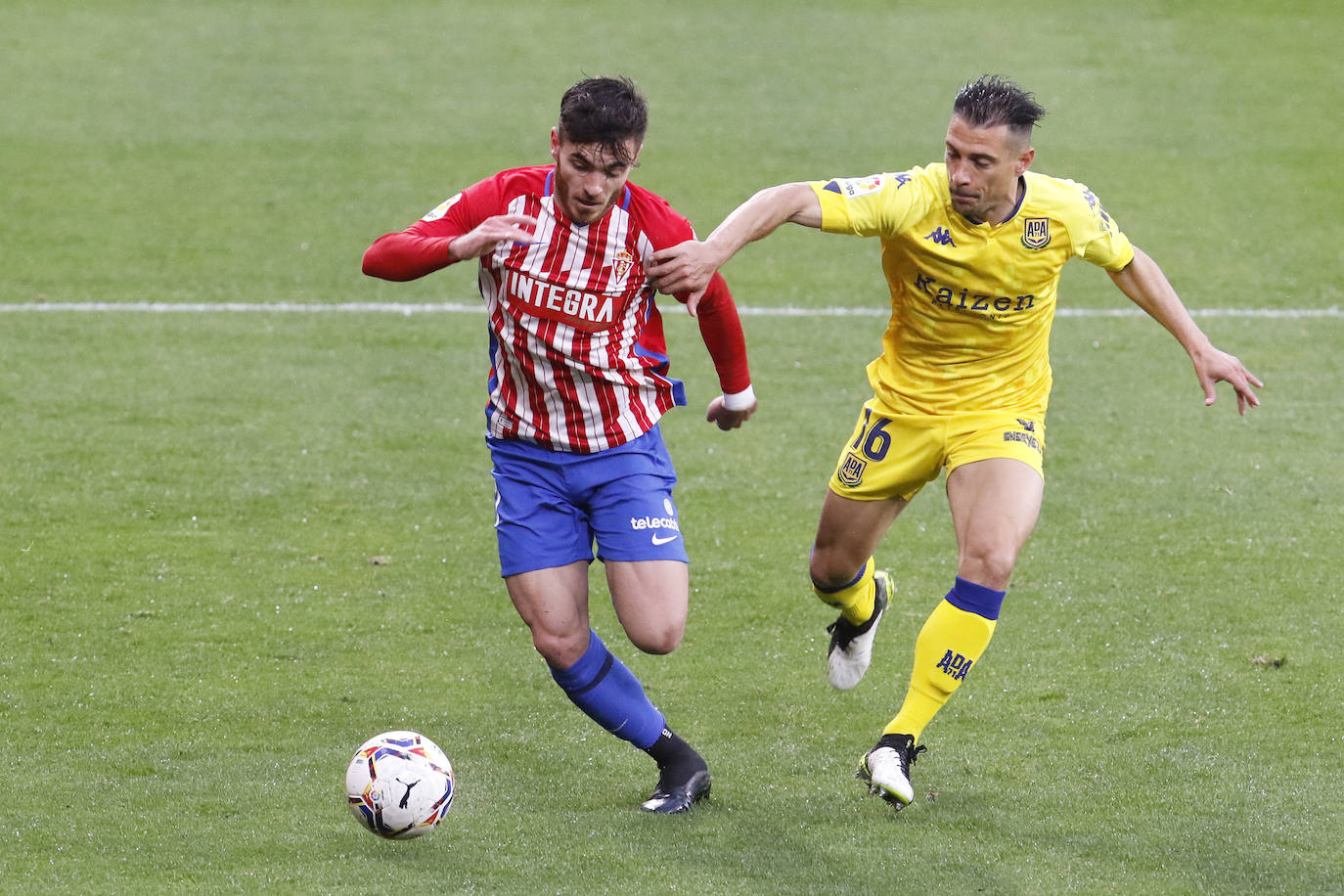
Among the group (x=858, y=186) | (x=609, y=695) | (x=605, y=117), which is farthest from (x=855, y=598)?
(x=605, y=117)

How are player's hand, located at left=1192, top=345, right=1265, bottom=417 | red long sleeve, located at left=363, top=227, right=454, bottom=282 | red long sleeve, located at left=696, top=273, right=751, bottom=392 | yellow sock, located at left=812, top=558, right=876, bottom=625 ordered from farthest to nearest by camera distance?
1. yellow sock, located at left=812, top=558, right=876, bottom=625
2. player's hand, located at left=1192, top=345, right=1265, bottom=417
3. red long sleeve, located at left=696, top=273, right=751, bottom=392
4. red long sleeve, located at left=363, top=227, right=454, bottom=282

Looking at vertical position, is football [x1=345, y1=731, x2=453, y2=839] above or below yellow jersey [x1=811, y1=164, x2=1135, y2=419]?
below

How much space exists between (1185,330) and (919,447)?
1050 millimetres

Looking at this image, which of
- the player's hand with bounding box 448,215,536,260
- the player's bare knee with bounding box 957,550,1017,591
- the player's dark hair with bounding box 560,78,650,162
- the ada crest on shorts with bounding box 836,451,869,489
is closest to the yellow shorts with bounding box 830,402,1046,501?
the ada crest on shorts with bounding box 836,451,869,489

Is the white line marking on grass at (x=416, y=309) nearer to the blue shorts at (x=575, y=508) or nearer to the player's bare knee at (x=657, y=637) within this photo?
the blue shorts at (x=575, y=508)

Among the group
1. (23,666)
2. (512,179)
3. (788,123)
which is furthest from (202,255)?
(512,179)

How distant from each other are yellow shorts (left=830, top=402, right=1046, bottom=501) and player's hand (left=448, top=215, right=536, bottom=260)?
1.81 metres

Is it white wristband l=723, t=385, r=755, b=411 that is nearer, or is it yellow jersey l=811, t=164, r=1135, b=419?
yellow jersey l=811, t=164, r=1135, b=419

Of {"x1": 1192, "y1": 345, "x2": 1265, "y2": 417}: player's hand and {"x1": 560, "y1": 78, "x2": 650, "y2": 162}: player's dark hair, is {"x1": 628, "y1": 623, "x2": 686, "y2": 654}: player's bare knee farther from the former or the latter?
{"x1": 1192, "y1": 345, "x2": 1265, "y2": 417}: player's hand

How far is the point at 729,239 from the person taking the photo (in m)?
5.30

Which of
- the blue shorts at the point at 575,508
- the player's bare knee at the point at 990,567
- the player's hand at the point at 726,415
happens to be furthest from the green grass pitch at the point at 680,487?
the player's hand at the point at 726,415

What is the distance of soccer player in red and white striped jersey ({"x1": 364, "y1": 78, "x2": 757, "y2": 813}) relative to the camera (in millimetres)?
5488

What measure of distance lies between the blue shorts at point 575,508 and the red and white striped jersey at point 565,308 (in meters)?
0.07

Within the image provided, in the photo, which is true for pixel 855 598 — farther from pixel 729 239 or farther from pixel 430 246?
pixel 430 246
